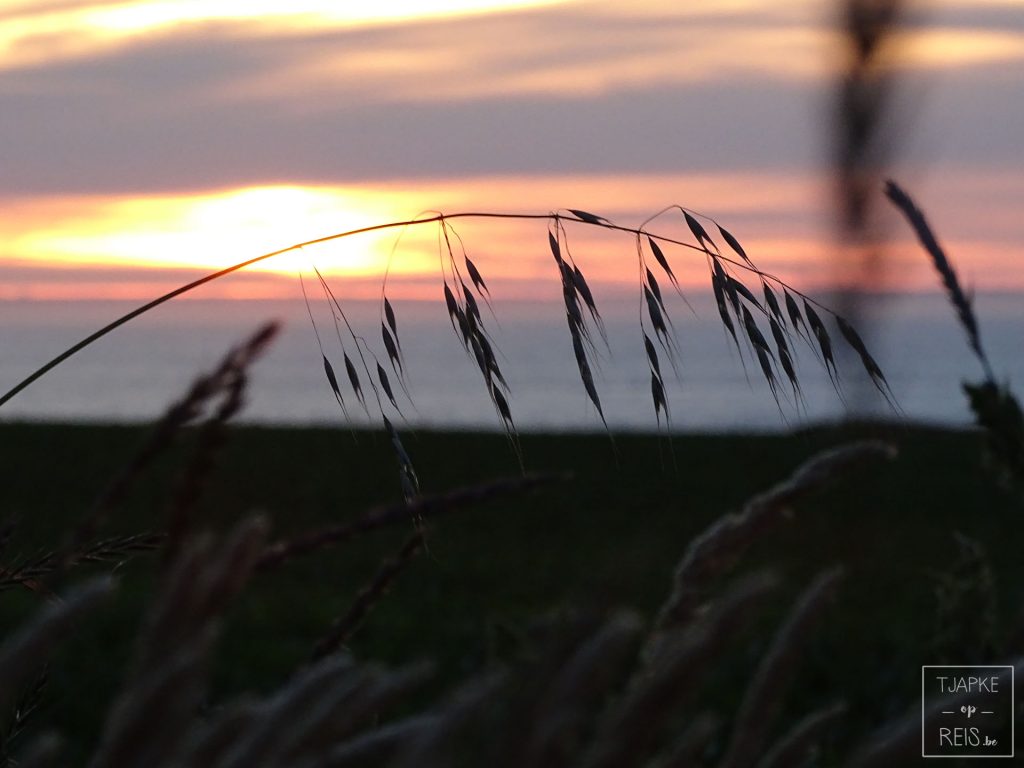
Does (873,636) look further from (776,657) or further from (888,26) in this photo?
(776,657)

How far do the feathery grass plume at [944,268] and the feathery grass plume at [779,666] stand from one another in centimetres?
50

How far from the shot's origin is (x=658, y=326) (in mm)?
1554

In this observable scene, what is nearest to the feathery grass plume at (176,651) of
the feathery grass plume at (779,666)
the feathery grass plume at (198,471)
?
the feathery grass plume at (198,471)

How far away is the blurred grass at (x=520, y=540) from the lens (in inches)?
202

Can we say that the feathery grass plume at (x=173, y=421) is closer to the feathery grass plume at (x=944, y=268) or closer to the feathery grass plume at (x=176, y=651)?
the feathery grass plume at (x=176, y=651)

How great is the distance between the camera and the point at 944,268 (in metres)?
1.12

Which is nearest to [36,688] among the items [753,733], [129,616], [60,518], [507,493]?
[507,493]

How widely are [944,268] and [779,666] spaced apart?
569mm

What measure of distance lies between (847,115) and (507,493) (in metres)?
4.80

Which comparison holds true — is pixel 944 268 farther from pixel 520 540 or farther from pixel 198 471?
pixel 520 540

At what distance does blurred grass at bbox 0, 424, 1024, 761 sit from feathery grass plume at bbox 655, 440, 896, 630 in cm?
12

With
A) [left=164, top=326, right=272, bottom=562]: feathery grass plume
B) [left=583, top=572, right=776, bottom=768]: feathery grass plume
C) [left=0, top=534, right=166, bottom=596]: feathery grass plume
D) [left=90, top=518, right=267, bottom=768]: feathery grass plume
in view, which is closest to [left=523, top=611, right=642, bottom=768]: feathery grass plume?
[left=583, top=572, right=776, bottom=768]: feathery grass plume

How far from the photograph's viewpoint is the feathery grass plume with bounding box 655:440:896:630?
796 millimetres

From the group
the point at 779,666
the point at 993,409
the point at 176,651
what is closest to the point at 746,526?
the point at 779,666
